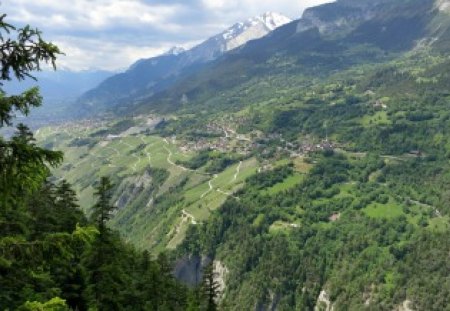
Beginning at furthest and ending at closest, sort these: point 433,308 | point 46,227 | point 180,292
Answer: point 433,308
point 180,292
point 46,227

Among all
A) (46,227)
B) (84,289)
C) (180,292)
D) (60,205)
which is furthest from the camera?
(180,292)

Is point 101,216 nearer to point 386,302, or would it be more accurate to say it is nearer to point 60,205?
point 60,205

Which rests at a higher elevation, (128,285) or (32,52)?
(32,52)

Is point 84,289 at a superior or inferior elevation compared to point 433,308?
superior

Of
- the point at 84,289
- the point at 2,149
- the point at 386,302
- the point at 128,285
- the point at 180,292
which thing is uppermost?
the point at 2,149

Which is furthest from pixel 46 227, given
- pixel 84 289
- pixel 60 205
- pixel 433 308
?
pixel 433 308

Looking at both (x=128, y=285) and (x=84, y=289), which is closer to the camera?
(x=84, y=289)

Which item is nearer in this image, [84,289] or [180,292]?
[84,289]

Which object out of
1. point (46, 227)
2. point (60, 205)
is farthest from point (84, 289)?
point (60, 205)

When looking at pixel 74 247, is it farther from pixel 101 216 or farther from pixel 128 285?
pixel 128 285

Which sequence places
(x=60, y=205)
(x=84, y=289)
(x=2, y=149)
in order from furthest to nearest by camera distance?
(x=60, y=205)
(x=84, y=289)
(x=2, y=149)
